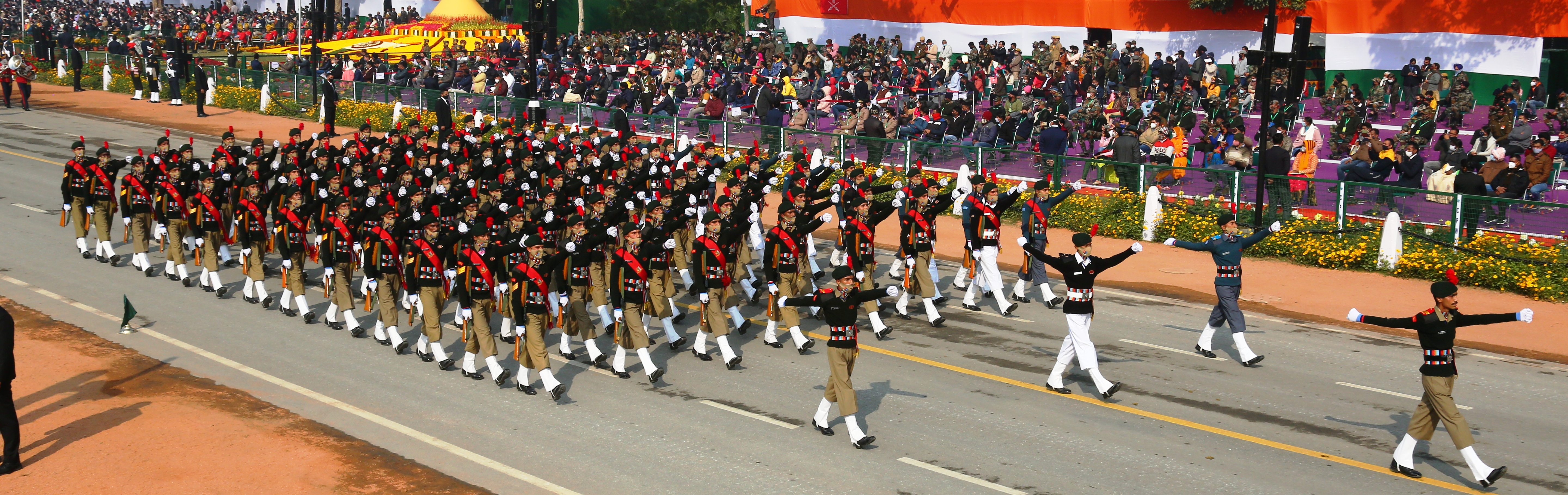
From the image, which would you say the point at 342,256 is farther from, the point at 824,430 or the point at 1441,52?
the point at 1441,52

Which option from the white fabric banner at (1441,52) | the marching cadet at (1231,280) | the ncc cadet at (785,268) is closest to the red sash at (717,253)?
the ncc cadet at (785,268)

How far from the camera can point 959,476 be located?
37.3 feet

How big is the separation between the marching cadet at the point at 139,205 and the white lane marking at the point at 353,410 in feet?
4.88

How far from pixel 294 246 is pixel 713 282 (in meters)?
5.81

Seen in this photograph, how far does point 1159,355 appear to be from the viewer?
50.9 ft

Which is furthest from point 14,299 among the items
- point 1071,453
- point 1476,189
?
point 1476,189

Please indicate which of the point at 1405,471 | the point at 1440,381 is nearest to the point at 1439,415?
the point at 1440,381

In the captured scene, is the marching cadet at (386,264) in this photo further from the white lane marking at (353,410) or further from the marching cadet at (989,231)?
the marching cadet at (989,231)

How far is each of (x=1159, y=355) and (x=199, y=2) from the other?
74.4 metres

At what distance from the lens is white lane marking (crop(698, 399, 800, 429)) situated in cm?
1279

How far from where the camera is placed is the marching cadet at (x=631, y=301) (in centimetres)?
1422

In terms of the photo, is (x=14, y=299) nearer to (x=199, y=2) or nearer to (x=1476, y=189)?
(x=1476, y=189)

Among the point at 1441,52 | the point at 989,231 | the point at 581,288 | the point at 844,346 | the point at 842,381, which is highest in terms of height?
the point at 1441,52

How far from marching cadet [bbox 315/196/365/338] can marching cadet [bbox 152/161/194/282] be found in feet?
11.9
